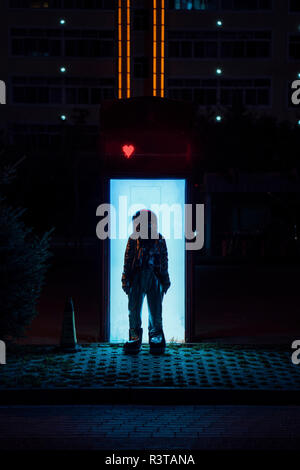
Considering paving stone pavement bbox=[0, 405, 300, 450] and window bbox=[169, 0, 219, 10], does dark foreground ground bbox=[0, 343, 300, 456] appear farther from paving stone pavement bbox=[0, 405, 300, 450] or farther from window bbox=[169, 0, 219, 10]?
window bbox=[169, 0, 219, 10]

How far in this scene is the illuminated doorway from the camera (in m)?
9.12

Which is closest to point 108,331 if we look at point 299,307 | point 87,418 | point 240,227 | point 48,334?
point 48,334

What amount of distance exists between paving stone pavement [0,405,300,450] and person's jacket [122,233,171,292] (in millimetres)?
2555

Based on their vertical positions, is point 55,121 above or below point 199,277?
above

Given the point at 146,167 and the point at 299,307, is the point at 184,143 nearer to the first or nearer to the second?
the point at 146,167

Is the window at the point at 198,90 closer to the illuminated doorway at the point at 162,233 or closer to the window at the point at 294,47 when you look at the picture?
the window at the point at 294,47

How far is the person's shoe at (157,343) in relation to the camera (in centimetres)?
826

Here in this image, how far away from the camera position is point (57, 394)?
634 centimetres

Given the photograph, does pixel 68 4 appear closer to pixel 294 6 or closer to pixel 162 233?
pixel 294 6

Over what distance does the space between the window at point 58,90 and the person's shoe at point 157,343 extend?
53902mm

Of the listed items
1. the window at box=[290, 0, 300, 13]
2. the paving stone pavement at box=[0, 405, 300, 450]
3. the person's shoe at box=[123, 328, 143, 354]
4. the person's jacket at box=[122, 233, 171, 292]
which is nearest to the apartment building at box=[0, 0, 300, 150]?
the window at box=[290, 0, 300, 13]

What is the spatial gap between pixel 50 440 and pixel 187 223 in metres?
4.54

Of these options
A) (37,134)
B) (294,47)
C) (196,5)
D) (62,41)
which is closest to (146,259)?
(37,134)

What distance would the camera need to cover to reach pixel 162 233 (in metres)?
9.22
